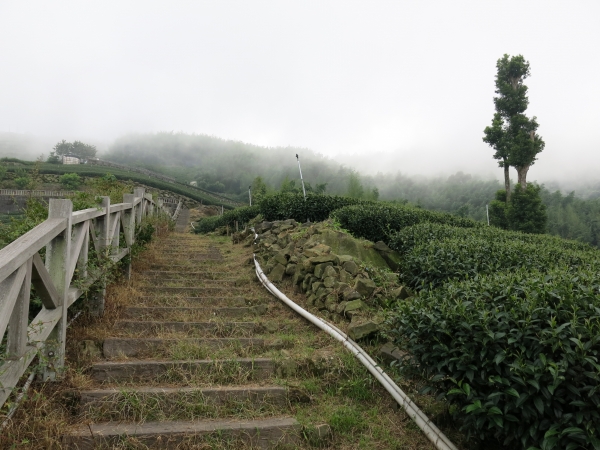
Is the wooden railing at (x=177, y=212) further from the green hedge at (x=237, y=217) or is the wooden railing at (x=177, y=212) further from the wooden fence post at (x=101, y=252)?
the wooden fence post at (x=101, y=252)

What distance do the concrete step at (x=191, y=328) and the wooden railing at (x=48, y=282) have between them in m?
0.43

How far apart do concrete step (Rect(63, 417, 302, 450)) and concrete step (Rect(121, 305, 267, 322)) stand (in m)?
1.91

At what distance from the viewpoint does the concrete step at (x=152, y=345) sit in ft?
12.8

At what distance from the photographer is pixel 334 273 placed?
18.7 feet

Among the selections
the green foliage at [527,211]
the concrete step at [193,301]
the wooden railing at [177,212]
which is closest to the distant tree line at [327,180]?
the green foliage at [527,211]

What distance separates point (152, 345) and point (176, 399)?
3.12 ft

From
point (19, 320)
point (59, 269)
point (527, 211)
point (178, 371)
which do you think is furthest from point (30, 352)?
point (527, 211)

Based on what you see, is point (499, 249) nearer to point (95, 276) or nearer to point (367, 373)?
point (367, 373)

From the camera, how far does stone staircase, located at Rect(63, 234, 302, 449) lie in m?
2.86

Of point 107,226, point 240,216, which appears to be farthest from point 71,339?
point 240,216

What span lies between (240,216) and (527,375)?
14913 millimetres

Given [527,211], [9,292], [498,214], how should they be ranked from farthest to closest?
[498,214] → [527,211] → [9,292]

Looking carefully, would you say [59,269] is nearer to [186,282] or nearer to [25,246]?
[25,246]

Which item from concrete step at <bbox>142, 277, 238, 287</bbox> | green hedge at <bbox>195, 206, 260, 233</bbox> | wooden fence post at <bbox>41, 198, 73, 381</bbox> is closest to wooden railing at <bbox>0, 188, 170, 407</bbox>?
wooden fence post at <bbox>41, 198, 73, 381</bbox>
